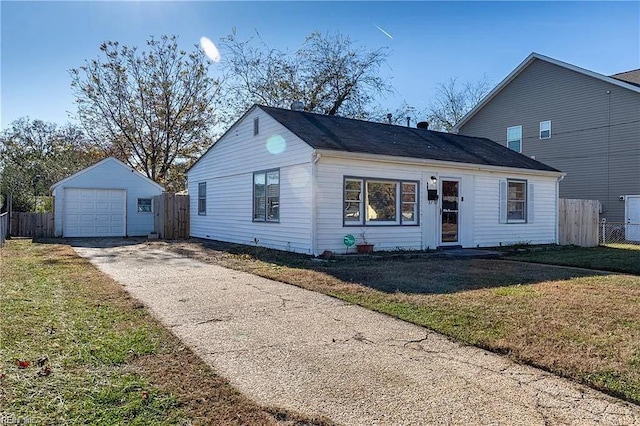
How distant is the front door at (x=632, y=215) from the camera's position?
59.1 feet

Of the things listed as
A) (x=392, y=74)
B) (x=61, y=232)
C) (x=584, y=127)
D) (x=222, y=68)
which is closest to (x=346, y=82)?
(x=392, y=74)

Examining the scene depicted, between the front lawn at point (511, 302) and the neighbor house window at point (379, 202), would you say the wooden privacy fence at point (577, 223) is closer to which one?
the front lawn at point (511, 302)

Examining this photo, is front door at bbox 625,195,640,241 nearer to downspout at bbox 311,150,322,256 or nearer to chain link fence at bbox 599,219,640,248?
chain link fence at bbox 599,219,640,248

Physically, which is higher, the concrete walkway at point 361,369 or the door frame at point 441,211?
the door frame at point 441,211

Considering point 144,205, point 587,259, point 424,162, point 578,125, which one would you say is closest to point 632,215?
point 578,125

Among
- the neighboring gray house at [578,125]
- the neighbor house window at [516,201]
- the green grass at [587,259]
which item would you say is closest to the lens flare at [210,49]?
the neighboring gray house at [578,125]

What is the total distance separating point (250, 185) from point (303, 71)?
15.7 metres

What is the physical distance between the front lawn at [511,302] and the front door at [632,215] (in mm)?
10911

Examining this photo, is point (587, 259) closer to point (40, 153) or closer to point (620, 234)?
point (620, 234)

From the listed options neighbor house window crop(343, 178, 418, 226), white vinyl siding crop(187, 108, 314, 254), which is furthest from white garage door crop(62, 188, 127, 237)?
neighbor house window crop(343, 178, 418, 226)

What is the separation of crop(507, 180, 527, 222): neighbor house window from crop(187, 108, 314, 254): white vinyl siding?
282 inches

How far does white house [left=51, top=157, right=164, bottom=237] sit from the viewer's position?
720 inches

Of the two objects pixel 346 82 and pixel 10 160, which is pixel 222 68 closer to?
pixel 346 82

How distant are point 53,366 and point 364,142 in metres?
9.87
